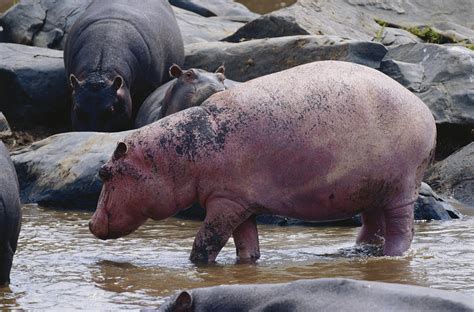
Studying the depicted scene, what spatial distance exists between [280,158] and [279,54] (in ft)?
17.9

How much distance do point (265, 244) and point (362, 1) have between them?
9.09m

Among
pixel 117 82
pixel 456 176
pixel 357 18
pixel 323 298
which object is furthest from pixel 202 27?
pixel 323 298

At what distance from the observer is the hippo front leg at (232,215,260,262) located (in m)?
6.76

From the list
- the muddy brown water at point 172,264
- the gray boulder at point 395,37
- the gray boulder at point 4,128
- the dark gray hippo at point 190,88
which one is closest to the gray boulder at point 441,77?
the dark gray hippo at point 190,88

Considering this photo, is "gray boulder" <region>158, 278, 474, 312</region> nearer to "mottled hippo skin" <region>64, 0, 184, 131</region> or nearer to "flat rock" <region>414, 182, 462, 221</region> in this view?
"flat rock" <region>414, 182, 462, 221</region>

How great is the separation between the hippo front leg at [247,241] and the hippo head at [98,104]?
16.1ft

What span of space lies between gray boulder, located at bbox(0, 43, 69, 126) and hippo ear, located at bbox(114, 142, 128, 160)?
5.69 metres

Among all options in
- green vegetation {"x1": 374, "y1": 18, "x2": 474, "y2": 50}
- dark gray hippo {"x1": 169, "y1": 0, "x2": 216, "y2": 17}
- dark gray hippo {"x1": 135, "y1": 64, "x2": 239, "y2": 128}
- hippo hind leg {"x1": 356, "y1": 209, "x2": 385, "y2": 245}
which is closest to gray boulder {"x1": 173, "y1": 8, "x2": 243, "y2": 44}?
dark gray hippo {"x1": 169, "y1": 0, "x2": 216, "y2": 17}

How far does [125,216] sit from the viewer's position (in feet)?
22.2

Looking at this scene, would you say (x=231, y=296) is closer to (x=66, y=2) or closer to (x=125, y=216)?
(x=125, y=216)

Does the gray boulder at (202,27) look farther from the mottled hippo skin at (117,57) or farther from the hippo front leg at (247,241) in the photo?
the hippo front leg at (247,241)

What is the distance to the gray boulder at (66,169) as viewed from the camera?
360 inches

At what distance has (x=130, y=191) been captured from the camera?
668 centimetres

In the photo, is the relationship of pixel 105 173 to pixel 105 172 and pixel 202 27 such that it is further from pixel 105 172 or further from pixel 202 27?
pixel 202 27
